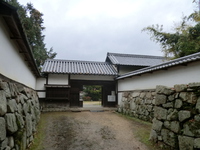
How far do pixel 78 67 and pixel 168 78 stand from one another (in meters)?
7.30

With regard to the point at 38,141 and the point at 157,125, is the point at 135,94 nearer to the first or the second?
the point at 157,125

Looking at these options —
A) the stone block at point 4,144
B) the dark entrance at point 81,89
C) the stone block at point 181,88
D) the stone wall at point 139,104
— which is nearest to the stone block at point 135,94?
the stone wall at point 139,104

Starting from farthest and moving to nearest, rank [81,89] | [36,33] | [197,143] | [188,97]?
[36,33], [81,89], [188,97], [197,143]

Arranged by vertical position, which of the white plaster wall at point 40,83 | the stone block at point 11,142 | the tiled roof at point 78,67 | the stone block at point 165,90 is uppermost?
the tiled roof at point 78,67

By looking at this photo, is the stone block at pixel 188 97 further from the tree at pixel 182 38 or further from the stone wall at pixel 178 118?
the tree at pixel 182 38

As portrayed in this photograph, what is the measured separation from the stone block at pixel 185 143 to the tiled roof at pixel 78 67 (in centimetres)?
781

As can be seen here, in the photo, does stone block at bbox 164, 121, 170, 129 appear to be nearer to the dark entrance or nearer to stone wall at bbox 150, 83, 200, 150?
stone wall at bbox 150, 83, 200, 150

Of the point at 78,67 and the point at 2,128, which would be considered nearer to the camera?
the point at 2,128

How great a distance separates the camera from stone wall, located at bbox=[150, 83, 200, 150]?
10.9 feet

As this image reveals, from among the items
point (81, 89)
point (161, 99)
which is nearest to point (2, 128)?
point (161, 99)

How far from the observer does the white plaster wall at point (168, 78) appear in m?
5.08

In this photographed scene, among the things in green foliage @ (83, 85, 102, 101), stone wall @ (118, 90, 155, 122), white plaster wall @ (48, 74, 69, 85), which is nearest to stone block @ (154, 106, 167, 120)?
stone wall @ (118, 90, 155, 122)

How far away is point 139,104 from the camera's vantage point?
795 centimetres

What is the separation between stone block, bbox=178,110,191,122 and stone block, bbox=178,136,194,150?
0.43m
